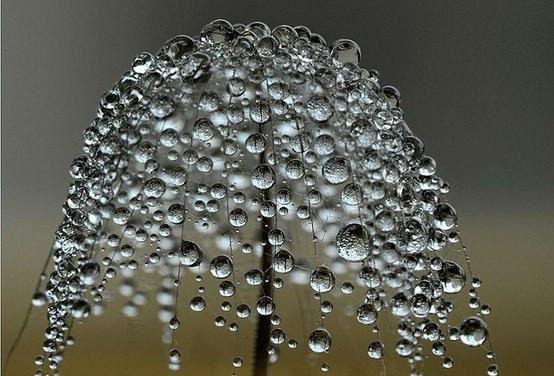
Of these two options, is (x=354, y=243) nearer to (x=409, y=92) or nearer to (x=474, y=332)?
(x=474, y=332)

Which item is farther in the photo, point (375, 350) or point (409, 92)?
point (409, 92)

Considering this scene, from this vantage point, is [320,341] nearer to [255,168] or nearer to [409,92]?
[255,168]

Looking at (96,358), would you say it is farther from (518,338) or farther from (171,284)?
(518,338)

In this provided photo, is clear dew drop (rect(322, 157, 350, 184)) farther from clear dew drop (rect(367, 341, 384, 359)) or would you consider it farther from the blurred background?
the blurred background

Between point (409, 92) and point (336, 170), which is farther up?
point (409, 92)

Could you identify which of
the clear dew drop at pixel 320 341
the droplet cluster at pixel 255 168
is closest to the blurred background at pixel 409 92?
the droplet cluster at pixel 255 168

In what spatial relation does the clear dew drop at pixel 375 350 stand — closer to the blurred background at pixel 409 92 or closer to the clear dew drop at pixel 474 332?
the clear dew drop at pixel 474 332

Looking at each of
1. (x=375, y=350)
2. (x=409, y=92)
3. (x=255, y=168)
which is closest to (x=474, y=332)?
(x=375, y=350)
